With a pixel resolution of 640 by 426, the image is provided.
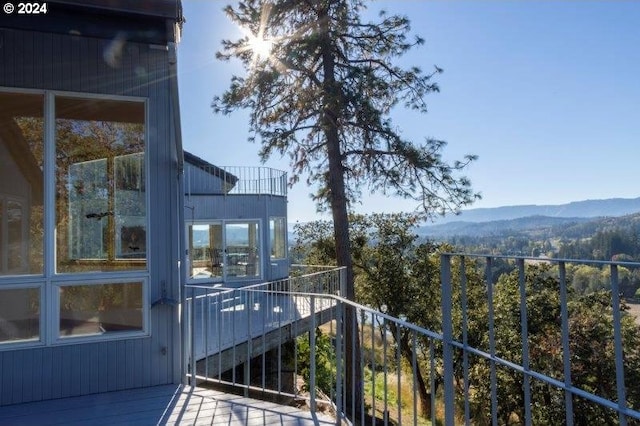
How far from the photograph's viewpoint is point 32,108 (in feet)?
12.1

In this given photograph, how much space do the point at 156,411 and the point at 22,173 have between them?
7.58 ft

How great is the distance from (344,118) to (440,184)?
3.01 metres

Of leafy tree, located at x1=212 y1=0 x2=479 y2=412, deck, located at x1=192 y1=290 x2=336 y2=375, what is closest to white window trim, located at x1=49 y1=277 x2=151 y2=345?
deck, located at x1=192 y1=290 x2=336 y2=375

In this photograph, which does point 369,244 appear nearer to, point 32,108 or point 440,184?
point 440,184

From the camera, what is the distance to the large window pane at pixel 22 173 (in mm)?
3602

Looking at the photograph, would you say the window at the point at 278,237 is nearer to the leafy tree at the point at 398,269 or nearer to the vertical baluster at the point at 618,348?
the leafy tree at the point at 398,269

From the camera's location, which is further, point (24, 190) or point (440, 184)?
point (440, 184)

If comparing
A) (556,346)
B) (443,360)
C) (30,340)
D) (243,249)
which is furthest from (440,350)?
(30,340)

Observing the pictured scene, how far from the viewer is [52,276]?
357 cm

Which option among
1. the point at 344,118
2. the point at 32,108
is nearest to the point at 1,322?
the point at 32,108

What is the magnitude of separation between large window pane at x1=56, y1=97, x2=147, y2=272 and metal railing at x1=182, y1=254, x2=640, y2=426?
2.65 ft

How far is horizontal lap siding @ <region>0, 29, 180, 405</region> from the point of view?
11.6 feet

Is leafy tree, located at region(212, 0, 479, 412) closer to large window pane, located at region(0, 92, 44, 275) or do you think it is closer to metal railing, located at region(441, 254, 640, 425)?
large window pane, located at region(0, 92, 44, 275)

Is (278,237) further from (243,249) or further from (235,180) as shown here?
(235,180)
